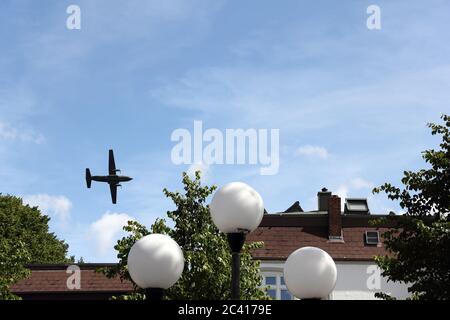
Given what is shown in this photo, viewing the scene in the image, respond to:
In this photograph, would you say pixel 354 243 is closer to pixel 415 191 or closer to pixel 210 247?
pixel 210 247

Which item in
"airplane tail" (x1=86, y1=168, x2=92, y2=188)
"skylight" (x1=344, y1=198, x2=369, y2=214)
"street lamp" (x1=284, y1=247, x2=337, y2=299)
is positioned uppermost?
"airplane tail" (x1=86, y1=168, x2=92, y2=188)

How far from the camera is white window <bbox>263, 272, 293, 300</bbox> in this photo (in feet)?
114

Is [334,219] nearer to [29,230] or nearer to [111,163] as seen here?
[111,163]

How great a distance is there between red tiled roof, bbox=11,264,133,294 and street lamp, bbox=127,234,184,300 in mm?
27779

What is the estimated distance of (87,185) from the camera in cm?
6309

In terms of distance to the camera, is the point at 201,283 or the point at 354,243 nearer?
the point at 201,283

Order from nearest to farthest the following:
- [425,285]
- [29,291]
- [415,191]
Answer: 1. [425,285]
2. [415,191]
3. [29,291]

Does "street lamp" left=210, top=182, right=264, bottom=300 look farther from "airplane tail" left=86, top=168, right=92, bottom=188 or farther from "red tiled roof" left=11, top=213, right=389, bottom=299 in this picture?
"airplane tail" left=86, top=168, right=92, bottom=188

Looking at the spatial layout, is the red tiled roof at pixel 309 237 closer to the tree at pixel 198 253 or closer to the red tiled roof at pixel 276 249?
the red tiled roof at pixel 276 249

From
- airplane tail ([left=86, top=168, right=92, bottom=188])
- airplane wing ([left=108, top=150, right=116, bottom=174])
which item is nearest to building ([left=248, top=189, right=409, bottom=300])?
airplane wing ([left=108, top=150, right=116, bottom=174])

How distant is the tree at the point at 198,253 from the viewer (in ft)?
69.8

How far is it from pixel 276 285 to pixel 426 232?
62.9ft
